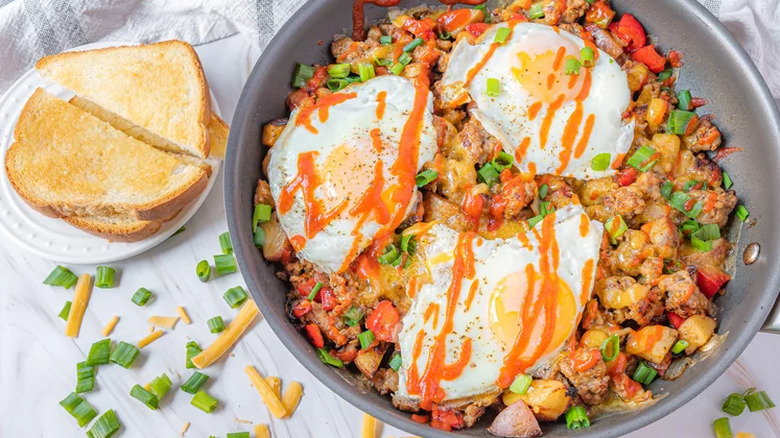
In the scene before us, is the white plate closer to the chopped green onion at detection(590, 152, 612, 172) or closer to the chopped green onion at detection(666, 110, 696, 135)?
the chopped green onion at detection(590, 152, 612, 172)

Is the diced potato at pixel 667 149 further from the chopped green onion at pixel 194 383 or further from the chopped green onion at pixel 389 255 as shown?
the chopped green onion at pixel 194 383

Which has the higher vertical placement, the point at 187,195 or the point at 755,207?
the point at 755,207

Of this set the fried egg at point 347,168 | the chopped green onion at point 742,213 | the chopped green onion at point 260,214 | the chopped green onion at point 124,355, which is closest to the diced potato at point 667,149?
the chopped green onion at point 742,213

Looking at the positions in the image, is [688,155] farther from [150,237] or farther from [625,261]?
[150,237]

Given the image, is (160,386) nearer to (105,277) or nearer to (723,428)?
(105,277)

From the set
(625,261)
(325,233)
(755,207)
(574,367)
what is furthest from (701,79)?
(325,233)

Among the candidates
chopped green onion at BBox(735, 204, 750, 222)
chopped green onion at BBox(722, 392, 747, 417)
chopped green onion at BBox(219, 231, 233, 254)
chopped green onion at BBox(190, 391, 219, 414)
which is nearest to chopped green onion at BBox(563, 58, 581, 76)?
chopped green onion at BBox(735, 204, 750, 222)
